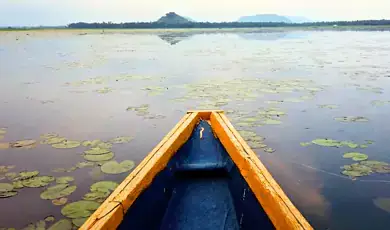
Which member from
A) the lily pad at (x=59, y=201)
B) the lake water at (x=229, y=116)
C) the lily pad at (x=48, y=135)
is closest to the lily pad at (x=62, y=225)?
the lake water at (x=229, y=116)

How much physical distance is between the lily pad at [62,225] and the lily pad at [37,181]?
2.73 ft

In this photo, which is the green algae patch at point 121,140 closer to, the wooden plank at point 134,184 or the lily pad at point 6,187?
the lily pad at point 6,187

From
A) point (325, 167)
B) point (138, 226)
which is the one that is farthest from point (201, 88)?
point (138, 226)

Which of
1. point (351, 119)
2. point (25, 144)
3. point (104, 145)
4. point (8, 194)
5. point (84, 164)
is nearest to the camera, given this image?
point (8, 194)

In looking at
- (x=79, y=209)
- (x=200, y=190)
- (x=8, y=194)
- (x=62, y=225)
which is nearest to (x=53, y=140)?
(x=8, y=194)

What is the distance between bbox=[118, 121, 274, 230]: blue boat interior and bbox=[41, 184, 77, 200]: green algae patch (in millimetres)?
1436

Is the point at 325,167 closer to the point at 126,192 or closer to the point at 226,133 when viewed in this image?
the point at 226,133

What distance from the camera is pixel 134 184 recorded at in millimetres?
1876

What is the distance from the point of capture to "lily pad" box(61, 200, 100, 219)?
3.21 metres

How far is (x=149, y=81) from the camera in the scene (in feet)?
34.6

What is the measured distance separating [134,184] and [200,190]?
990 millimetres

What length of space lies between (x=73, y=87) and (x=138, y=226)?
8.49 meters

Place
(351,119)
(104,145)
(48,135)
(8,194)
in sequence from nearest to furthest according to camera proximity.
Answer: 1. (8,194)
2. (104,145)
3. (48,135)
4. (351,119)

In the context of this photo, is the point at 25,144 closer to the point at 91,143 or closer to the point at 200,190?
the point at 91,143
